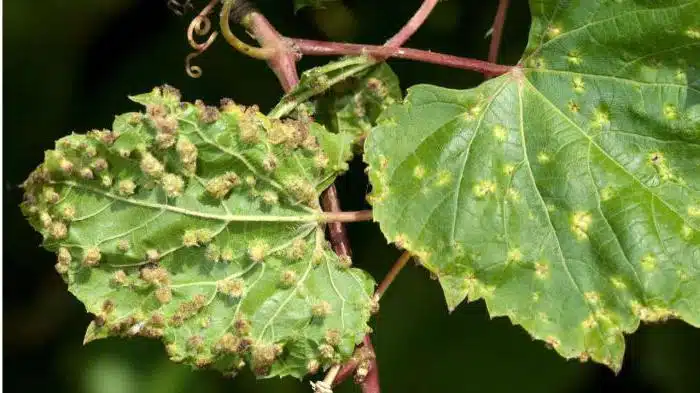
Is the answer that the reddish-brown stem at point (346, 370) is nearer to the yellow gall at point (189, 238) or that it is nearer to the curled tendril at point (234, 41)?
the yellow gall at point (189, 238)

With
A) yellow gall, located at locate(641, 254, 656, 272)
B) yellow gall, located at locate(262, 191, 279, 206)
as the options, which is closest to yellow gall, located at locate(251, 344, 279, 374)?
yellow gall, located at locate(262, 191, 279, 206)

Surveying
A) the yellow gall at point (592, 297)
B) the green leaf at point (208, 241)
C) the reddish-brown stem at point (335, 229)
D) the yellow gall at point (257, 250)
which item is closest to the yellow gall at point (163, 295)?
the green leaf at point (208, 241)

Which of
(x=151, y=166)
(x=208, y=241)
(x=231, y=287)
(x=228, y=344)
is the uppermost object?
(x=151, y=166)

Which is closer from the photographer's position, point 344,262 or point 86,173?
point 86,173

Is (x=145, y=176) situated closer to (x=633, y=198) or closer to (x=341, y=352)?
(x=341, y=352)

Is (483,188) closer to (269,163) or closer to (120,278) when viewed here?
(269,163)

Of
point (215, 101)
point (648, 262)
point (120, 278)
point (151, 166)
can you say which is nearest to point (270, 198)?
point (151, 166)

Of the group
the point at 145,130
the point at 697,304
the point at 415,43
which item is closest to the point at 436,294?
the point at 415,43
